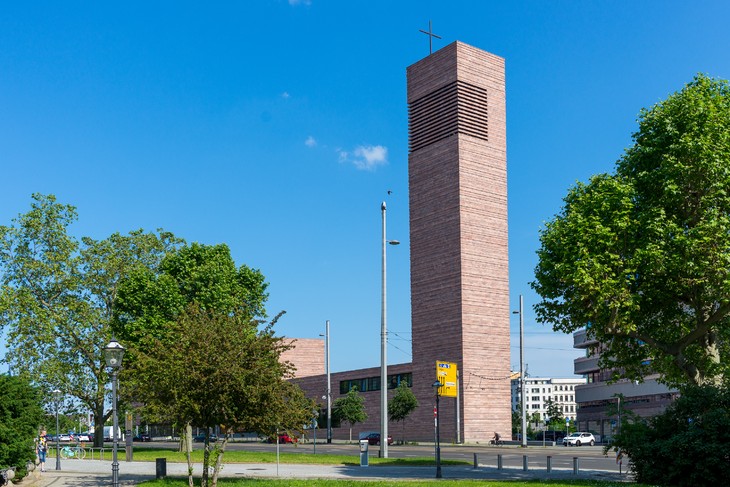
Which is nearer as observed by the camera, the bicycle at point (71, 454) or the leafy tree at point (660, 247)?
the leafy tree at point (660, 247)

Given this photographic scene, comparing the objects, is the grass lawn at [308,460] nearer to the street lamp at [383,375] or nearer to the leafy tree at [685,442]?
the street lamp at [383,375]

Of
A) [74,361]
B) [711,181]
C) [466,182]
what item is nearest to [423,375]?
[466,182]

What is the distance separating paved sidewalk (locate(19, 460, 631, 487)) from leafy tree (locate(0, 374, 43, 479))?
1.68 m

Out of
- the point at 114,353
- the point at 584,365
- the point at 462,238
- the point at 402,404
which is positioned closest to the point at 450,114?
the point at 462,238

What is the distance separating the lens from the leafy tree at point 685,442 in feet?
85.8

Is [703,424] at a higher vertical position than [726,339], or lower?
lower

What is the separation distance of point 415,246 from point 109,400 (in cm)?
3612

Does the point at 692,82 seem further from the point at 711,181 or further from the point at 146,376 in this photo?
the point at 146,376

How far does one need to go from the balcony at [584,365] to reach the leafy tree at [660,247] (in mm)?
89266

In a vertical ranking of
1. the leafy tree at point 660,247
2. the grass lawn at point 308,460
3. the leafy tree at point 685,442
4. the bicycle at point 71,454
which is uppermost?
the leafy tree at point 660,247

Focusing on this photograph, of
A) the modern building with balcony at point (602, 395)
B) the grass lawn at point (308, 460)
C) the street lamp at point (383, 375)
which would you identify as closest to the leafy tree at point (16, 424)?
the grass lawn at point (308, 460)

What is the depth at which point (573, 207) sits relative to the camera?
32719 mm

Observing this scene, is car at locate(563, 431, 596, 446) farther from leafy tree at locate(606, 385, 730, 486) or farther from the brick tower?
leafy tree at locate(606, 385, 730, 486)

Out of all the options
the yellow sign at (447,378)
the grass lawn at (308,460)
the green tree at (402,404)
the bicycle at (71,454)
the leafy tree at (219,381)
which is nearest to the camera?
the leafy tree at (219,381)
